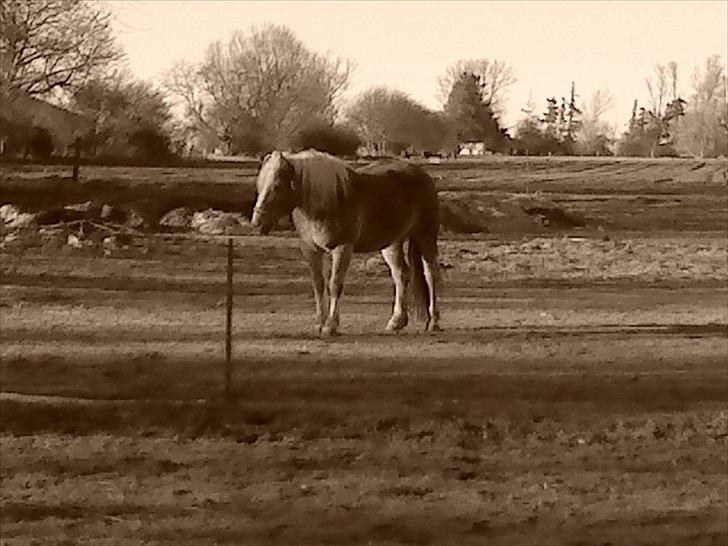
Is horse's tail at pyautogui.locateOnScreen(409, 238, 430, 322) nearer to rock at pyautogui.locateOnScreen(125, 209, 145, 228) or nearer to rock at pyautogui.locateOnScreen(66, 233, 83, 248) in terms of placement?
rock at pyautogui.locateOnScreen(66, 233, 83, 248)

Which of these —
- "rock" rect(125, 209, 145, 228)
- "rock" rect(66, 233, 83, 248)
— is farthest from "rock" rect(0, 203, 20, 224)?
"rock" rect(66, 233, 83, 248)

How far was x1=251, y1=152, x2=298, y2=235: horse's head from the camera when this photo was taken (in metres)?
10.0

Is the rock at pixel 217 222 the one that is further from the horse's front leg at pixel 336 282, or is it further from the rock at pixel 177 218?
the horse's front leg at pixel 336 282

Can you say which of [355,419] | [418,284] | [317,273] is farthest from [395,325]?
[355,419]

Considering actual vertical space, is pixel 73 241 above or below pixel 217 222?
below

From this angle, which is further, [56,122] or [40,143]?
[40,143]

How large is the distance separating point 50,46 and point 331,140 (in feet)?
18.0

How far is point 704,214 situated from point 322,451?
75.1 ft

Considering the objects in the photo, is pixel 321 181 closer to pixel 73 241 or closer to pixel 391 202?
pixel 391 202

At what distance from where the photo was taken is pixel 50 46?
51.6ft

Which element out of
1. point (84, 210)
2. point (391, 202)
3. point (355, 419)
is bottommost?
point (355, 419)

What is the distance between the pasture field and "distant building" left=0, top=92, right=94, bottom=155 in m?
4.15

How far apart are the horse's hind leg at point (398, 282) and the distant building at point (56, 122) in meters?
8.14

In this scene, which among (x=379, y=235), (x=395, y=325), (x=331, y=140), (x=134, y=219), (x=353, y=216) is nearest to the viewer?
(x=353, y=216)
